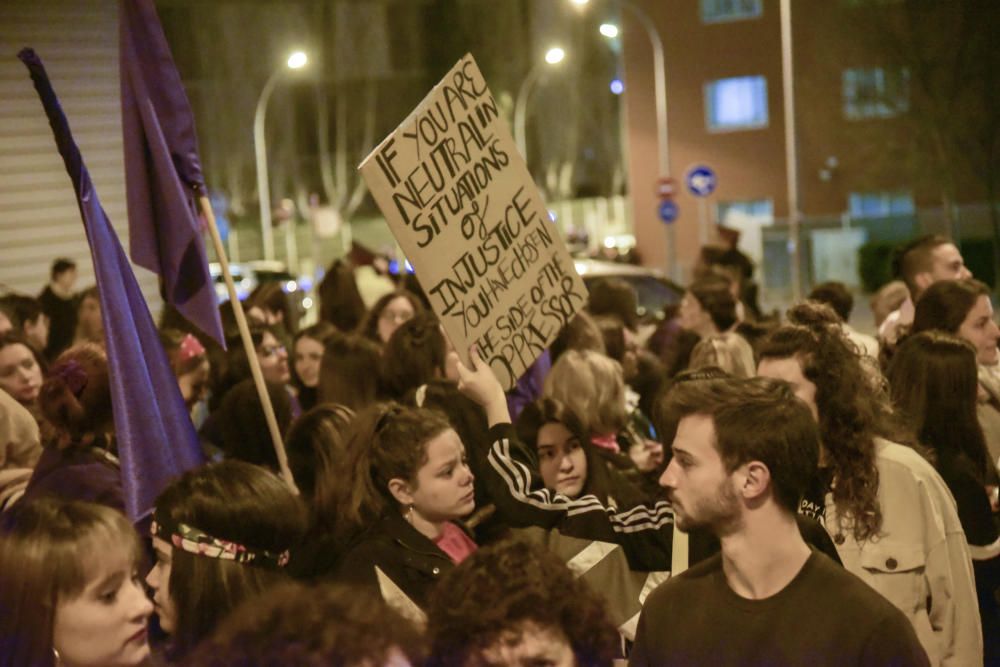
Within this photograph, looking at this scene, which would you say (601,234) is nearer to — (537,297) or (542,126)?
(542,126)

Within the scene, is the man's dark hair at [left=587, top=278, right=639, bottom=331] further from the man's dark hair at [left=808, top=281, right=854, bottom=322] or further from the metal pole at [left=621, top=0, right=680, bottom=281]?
the metal pole at [left=621, top=0, right=680, bottom=281]

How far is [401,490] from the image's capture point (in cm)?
434

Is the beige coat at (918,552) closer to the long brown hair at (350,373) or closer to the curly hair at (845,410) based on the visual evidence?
the curly hair at (845,410)

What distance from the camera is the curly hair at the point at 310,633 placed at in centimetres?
205

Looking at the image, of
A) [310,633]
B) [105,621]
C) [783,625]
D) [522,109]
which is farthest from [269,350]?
[522,109]

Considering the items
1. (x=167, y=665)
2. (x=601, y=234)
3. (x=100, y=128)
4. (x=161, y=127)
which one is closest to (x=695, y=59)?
(x=601, y=234)

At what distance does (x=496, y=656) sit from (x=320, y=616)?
57cm

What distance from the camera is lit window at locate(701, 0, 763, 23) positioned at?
40062mm

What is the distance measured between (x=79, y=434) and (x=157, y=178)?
111cm

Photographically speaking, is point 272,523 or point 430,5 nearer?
point 272,523

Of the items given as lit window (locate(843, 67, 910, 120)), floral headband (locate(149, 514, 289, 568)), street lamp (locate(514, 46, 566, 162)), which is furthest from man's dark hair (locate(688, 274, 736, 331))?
street lamp (locate(514, 46, 566, 162))

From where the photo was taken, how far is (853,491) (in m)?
4.11

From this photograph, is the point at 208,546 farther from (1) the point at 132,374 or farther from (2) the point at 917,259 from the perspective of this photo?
(2) the point at 917,259

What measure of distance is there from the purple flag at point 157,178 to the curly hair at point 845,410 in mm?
2301
